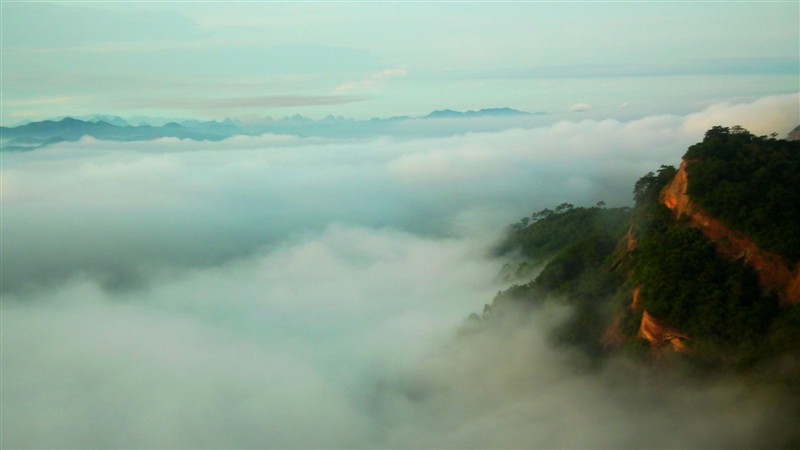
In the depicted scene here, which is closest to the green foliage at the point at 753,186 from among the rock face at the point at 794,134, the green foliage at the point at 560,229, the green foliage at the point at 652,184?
the green foliage at the point at 652,184

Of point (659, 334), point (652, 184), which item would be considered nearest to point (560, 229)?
point (652, 184)

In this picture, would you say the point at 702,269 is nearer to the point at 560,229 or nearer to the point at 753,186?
the point at 753,186

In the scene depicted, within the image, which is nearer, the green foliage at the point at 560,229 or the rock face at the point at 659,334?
the rock face at the point at 659,334

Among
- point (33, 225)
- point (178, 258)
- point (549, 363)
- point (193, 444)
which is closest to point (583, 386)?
point (549, 363)

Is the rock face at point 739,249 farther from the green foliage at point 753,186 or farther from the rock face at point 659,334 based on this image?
the rock face at point 659,334

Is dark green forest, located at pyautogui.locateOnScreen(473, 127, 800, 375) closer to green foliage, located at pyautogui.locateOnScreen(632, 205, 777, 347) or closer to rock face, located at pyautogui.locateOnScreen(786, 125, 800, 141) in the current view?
green foliage, located at pyautogui.locateOnScreen(632, 205, 777, 347)

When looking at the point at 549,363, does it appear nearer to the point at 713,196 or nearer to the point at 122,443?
the point at 713,196

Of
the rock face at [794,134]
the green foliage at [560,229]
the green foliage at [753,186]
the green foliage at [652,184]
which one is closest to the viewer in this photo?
the green foliage at [753,186]
